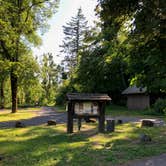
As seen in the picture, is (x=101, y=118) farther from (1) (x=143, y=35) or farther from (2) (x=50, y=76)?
(2) (x=50, y=76)

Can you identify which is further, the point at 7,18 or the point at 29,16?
the point at 29,16

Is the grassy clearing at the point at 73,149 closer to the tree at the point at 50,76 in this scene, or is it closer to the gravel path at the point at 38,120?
the gravel path at the point at 38,120

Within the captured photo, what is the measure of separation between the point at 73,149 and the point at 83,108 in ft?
17.7

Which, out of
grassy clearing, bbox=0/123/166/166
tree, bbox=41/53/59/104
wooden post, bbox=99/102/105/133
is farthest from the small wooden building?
tree, bbox=41/53/59/104

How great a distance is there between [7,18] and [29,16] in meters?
2.82

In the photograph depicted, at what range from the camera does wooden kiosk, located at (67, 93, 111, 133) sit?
53.9ft

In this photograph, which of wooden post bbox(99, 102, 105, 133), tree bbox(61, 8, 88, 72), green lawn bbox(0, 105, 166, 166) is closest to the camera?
green lawn bbox(0, 105, 166, 166)

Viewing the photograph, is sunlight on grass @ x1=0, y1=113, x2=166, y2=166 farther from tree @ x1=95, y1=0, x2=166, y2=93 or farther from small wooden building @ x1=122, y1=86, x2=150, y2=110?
small wooden building @ x1=122, y1=86, x2=150, y2=110

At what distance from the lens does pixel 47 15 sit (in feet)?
114

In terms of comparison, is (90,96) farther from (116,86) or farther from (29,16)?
(116,86)

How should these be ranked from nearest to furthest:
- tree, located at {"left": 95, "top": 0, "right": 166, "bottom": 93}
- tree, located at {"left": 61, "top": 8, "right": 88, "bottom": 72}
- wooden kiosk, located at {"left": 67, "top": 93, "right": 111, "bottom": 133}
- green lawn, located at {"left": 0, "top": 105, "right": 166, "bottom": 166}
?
green lawn, located at {"left": 0, "top": 105, "right": 166, "bottom": 166}, tree, located at {"left": 95, "top": 0, "right": 166, "bottom": 93}, wooden kiosk, located at {"left": 67, "top": 93, "right": 111, "bottom": 133}, tree, located at {"left": 61, "top": 8, "right": 88, "bottom": 72}

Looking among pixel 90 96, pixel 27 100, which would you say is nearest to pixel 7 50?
pixel 90 96

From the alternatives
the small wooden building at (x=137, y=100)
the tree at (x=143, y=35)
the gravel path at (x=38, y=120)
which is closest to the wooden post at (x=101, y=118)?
the tree at (x=143, y=35)

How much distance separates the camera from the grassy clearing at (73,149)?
942cm
